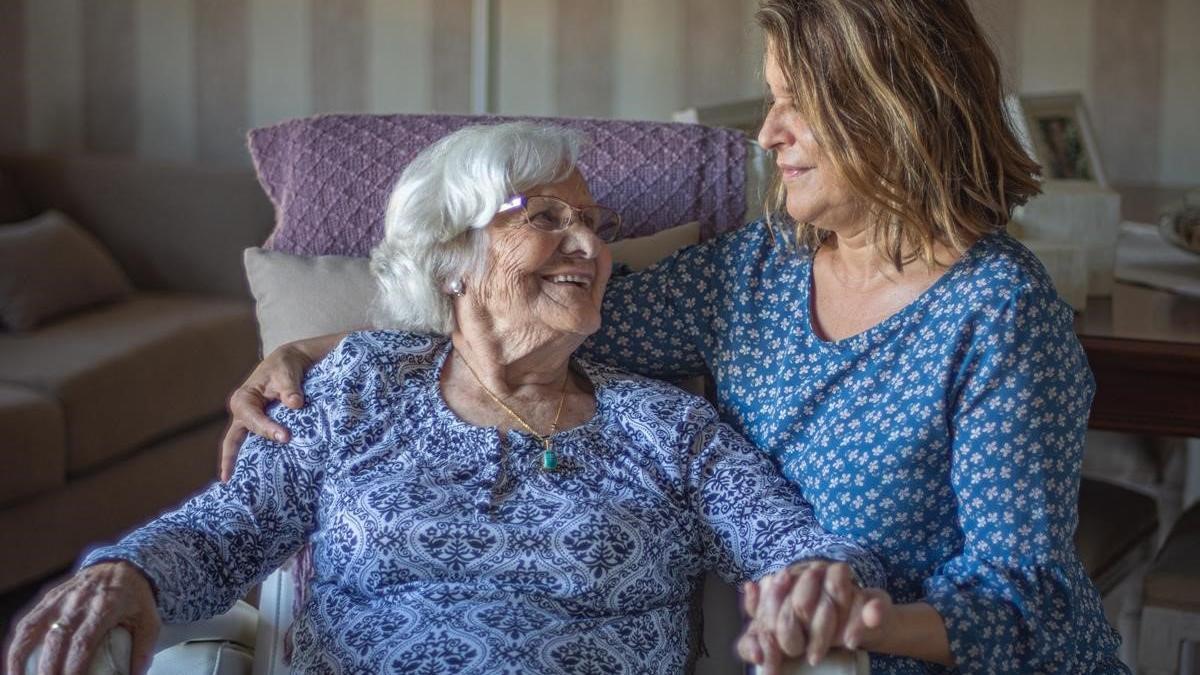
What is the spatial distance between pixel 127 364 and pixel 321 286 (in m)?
1.37

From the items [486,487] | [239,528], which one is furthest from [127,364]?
[486,487]

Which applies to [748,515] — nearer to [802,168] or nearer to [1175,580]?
[802,168]

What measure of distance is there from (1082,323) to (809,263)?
1.75ft

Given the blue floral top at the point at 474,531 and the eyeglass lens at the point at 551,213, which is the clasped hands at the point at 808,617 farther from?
the eyeglass lens at the point at 551,213

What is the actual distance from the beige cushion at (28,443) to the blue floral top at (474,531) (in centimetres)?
129

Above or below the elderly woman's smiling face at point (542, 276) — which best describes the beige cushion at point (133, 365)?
below

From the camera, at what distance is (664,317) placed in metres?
1.81

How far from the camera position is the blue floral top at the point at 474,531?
151cm

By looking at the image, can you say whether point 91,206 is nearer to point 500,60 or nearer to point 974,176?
point 500,60

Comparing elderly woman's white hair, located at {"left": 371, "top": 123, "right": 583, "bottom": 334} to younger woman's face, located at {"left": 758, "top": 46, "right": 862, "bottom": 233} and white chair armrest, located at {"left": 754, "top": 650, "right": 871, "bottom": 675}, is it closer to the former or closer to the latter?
younger woman's face, located at {"left": 758, "top": 46, "right": 862, "bottom": 233}

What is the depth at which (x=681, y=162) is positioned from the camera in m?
1.99

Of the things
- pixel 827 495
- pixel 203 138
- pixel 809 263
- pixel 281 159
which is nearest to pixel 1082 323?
pixel 809 263

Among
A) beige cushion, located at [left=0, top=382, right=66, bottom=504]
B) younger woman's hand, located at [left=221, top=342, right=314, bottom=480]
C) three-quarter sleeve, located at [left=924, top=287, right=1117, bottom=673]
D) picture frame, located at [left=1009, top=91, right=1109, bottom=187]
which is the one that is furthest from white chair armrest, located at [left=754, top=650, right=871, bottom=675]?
beige cushion, located at [left=0, top=382, right=66, bottom=504]

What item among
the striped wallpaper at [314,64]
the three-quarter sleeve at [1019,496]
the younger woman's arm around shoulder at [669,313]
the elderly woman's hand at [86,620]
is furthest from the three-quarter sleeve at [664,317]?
the striped wallpaper at [314,64]
